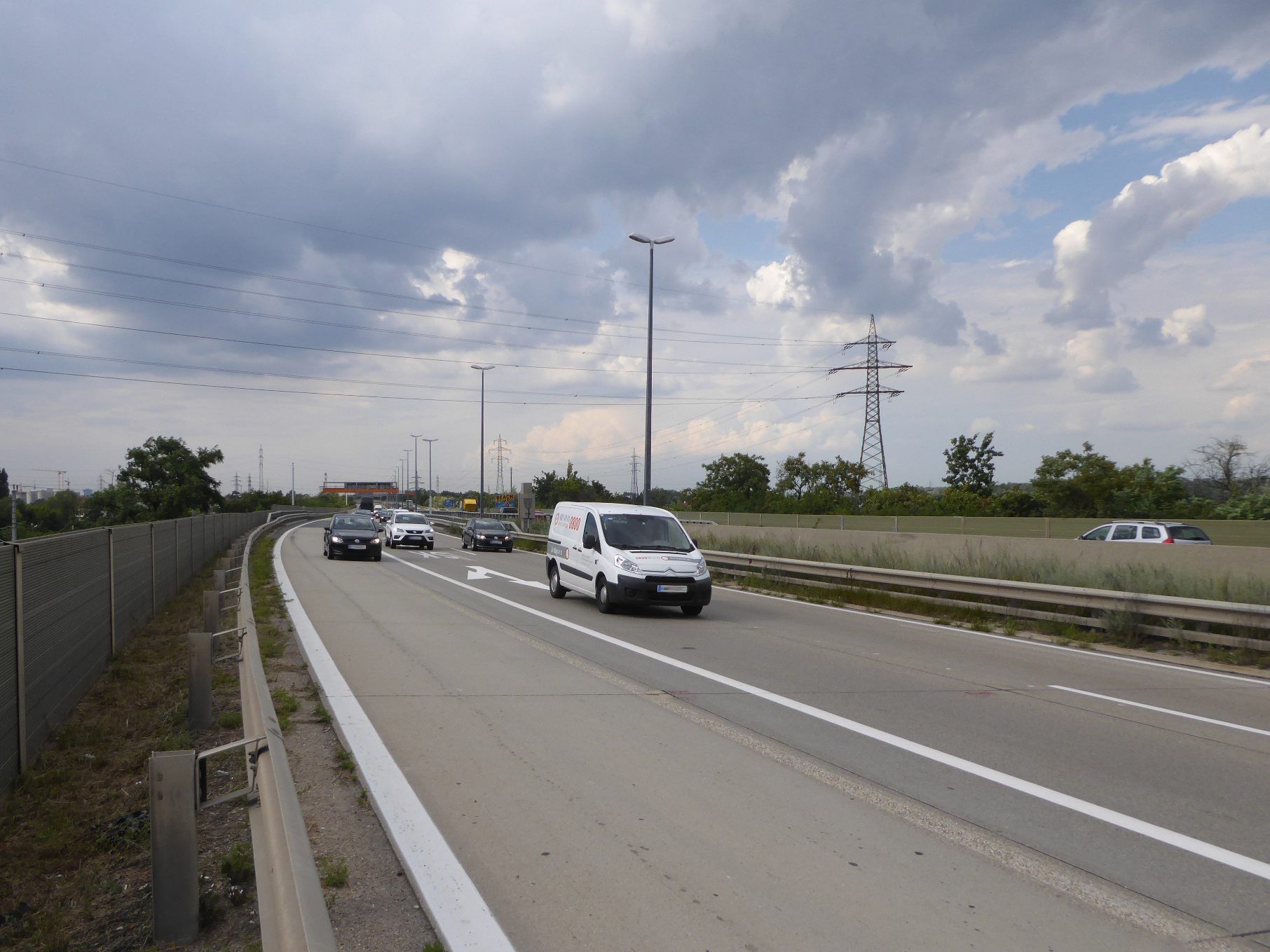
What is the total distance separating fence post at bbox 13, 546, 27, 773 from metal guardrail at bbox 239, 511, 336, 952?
2607 mm

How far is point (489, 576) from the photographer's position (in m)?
24.4

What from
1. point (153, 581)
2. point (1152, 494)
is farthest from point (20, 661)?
point (1152, 494)

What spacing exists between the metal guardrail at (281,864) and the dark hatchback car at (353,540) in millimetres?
26293

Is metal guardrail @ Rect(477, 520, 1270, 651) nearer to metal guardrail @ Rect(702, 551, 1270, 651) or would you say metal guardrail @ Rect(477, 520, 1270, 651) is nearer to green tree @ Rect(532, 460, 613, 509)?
metal guardrail @ Rect(702, 551, 1270, 651)

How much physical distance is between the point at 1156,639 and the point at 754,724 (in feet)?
27.2

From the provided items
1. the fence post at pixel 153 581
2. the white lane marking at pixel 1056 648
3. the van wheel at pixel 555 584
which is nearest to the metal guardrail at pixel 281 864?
the white lane marking at pixel 1056 648

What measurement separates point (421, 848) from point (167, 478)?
74.7 meters

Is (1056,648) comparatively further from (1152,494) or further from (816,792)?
(1152,494)

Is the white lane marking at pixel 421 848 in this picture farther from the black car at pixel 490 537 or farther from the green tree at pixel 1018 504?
the green tree at pixel 1018 504

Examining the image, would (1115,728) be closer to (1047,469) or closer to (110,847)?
(110,847)

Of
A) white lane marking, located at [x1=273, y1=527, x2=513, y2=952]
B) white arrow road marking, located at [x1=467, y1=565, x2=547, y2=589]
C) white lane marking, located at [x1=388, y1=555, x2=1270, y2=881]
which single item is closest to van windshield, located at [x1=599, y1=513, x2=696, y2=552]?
white arrow road marking, located at [x1=467, y1=565, x2=547, y2=589]

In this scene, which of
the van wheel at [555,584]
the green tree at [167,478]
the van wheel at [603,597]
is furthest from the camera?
the green tree at [167,478]

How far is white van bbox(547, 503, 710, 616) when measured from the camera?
15258 millimetres

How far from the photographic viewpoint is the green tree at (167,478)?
68.8 m
